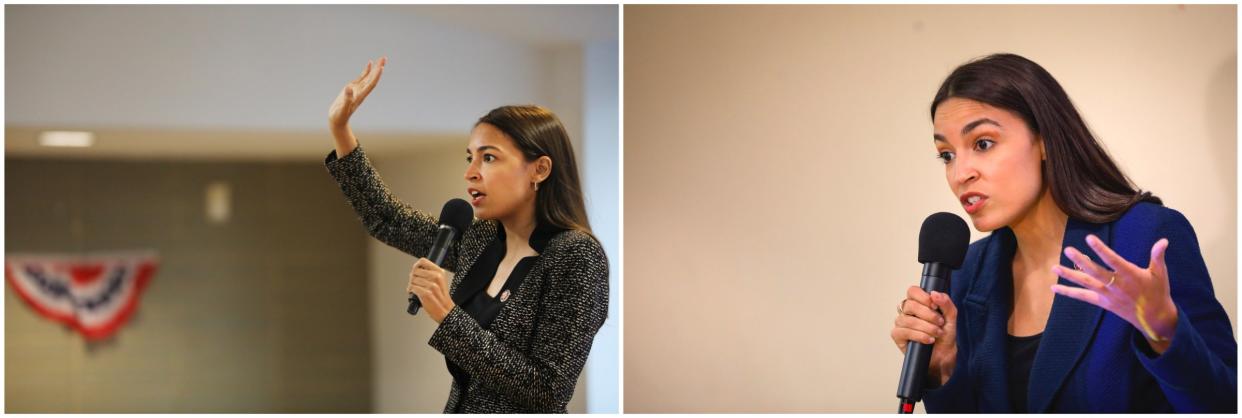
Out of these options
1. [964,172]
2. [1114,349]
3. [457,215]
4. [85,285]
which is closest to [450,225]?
[457,215]

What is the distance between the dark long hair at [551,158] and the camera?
223 cm

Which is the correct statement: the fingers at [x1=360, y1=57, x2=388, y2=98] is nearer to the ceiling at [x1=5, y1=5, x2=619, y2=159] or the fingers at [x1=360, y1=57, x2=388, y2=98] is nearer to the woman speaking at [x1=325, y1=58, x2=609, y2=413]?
the woman speaking at [x1=325, y1=58, x2=609, y2=413]

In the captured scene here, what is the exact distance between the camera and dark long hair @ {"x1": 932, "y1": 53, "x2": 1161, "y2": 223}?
82.3 inches

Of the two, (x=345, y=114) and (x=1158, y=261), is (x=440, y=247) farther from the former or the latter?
(x=1158, y=261)

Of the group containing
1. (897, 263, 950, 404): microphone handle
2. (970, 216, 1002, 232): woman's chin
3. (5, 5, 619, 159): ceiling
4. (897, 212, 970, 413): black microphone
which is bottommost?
(897, 263, 950, 404): microphone handle

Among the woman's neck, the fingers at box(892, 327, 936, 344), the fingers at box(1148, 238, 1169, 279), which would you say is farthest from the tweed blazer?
the fingers at box(1148, 238, 1169, 279)

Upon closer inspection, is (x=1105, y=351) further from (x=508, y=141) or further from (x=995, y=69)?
(x=508, y=141)

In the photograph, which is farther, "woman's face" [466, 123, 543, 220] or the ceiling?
the ceiling

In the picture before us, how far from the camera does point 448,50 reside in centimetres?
296

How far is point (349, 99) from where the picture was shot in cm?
228

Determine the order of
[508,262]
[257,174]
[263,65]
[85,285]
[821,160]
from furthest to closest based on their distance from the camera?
[257,174], [85,285], [263,65], [821,160], [508,262]

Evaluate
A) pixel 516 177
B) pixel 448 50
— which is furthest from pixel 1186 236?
pixel 448 50

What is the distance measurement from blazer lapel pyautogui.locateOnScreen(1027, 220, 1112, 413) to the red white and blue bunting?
348 centimetres

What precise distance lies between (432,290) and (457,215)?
0.72 feet
